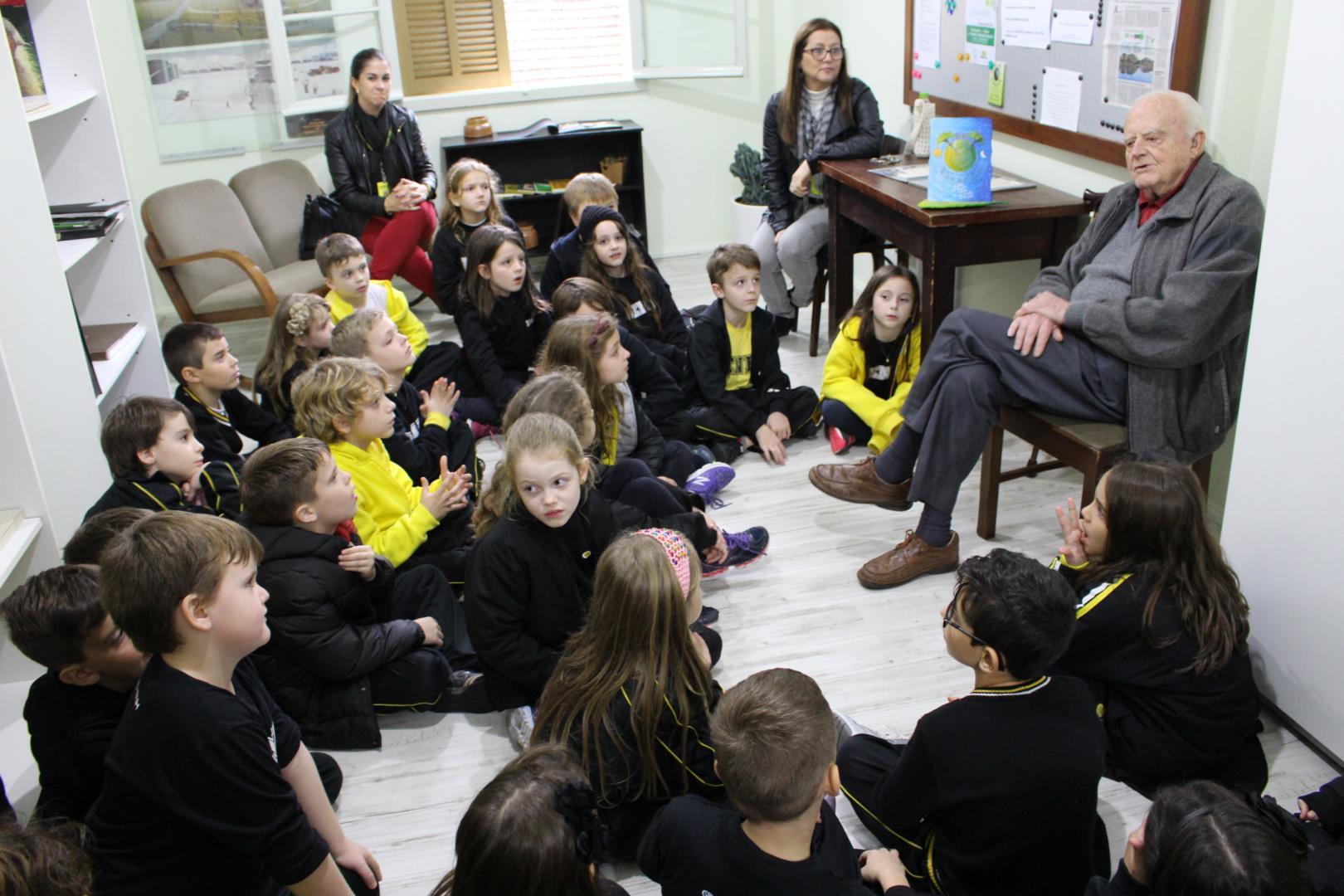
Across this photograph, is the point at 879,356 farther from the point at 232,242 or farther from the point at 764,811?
the point at 232,242

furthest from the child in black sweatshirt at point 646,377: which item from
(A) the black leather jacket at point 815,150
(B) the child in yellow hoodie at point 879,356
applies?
(A) the black leather jacket at point 815,150

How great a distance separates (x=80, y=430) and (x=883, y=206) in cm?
261

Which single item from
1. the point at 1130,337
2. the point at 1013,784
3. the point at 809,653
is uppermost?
the point at 1130,337

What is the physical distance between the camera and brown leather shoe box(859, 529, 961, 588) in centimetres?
286

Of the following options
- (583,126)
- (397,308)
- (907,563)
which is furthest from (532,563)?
(583,126)

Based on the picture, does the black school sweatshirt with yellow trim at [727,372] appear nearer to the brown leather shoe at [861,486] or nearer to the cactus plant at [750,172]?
the brown leather shoe at [861,486]

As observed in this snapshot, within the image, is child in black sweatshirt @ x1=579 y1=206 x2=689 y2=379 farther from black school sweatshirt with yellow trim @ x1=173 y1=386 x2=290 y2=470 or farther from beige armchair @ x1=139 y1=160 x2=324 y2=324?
beige armchair @ x1=139 y1=160 x2=324 y2=324

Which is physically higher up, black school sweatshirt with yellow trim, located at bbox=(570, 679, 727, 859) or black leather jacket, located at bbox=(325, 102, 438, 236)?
black leather jacket, located at bbox=(325, 102, 438, 236)

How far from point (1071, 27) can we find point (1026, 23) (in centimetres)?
28

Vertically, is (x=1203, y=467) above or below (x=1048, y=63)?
below

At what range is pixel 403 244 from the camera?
4.91 m

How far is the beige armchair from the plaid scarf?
2.18m

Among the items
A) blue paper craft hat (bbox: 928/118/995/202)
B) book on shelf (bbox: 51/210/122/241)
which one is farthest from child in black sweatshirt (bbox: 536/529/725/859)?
book on shelf (bbox: 51/210/122/241)

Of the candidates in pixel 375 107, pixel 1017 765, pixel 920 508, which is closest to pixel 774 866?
pixel 1017 765
